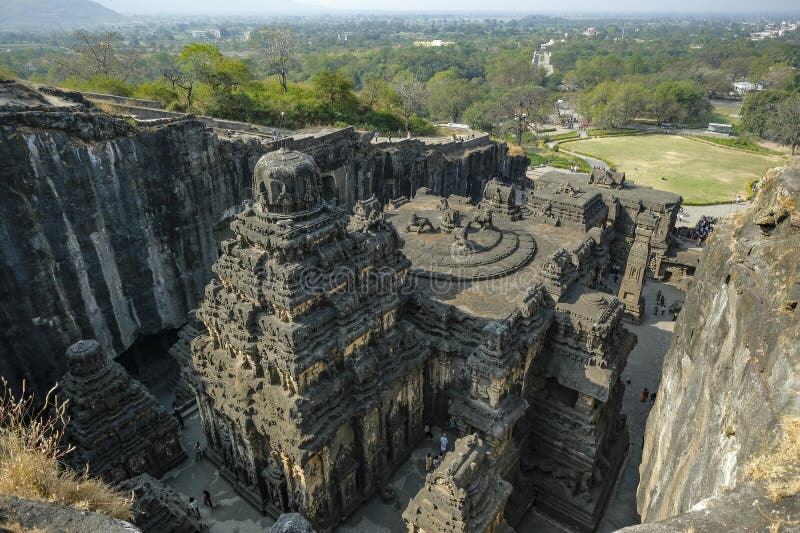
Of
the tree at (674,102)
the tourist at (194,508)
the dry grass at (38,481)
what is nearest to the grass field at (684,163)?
the tree at (674,102)

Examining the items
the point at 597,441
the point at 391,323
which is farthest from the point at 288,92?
the point at 597,441

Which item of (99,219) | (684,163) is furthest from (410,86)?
(99,219)

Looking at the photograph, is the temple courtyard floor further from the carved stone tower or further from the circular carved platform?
the circular carved platform

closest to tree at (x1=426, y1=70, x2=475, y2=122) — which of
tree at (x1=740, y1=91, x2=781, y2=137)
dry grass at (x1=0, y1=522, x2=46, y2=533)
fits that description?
tree at (x1=740, y1=91, x2=781, y2=137)

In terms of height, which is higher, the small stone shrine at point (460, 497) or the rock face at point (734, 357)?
the rock face at point (734, 357)

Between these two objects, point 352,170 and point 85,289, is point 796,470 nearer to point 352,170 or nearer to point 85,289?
point 85,289

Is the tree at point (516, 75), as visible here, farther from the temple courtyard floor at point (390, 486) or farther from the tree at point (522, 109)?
the temple courtyard floor at point (390, 486)

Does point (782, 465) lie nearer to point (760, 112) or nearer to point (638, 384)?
point (638, 384)
